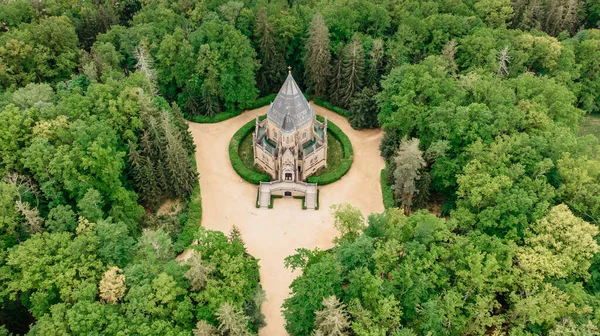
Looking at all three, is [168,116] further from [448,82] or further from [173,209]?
[448,82]

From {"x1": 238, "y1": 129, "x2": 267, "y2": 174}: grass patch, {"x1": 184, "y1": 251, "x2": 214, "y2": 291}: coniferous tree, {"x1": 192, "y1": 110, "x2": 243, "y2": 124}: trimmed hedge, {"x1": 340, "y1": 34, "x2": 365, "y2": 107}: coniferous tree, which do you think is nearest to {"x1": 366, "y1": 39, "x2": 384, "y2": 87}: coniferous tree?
{"x1": 340, "y1": 34, "x2": 365, "y2": 107}: coniferous tree

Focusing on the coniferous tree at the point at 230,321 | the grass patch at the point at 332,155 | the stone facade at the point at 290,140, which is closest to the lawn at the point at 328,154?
the grass patch at the point at 332,155

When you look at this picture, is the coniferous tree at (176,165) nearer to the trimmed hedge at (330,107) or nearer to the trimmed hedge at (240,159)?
the trimmed hedge at (240,159)

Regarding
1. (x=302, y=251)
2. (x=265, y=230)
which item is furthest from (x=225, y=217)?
(x=302, y=251)

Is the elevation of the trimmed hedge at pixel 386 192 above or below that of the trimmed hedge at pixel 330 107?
below

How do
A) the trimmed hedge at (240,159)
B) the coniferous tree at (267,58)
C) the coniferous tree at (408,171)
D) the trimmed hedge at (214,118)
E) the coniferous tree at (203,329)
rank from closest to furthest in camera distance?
1. the coniferous tree at (203,329)
2. the coniferous tree at (408,171)
3. the trimmed hedge at (240,159)
4. the coniferous tree at (267,58)
5. the trimmed hedge at (214,118)

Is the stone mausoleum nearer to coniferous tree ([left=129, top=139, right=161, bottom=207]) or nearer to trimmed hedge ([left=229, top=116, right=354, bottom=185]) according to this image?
trimmed hedge ([left=229, top=116, right=354, bottom=185])
